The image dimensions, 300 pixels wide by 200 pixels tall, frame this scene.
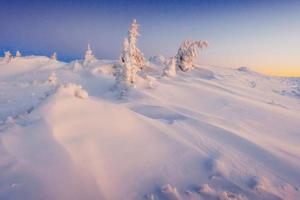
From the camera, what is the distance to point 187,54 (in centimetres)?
3294

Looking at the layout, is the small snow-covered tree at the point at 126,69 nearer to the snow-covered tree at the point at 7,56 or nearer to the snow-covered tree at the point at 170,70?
the snow-covered tree at the point at 170,70

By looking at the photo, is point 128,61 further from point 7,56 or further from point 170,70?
point 7,56

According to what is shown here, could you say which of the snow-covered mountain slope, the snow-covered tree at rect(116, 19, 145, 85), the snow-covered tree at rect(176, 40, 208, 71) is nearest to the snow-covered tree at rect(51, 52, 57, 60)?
the snow-covered tree at rect(176, 40, 208, 71)

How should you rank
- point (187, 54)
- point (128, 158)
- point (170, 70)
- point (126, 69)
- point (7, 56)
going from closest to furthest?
point (128, 158)
point (126, 69)
point (170, 70)
point (187, 54)
point (7, 56)

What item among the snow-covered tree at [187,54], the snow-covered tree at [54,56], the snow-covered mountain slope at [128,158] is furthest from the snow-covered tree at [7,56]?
the snow-covered mountain slope at [128,158]

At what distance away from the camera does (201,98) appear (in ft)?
60.8

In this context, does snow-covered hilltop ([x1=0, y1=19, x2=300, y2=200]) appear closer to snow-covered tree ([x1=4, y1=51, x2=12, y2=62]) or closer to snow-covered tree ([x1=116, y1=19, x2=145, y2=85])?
snow-covered tree ([x1=116, y1=19, x2=145, y2=85])

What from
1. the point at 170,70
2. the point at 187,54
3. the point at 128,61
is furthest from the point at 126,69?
the point at 187,54

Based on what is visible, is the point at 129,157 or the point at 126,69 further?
the point at 126,69

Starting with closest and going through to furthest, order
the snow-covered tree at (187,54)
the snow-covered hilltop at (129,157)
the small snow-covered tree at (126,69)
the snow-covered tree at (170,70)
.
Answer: the snow-covered hilltop at (129,157) < the small snow-covered tree at (126,69) < the snow-covered tree at (170,70) < the snow-covered tree at (187,54)

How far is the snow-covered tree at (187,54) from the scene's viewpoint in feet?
105

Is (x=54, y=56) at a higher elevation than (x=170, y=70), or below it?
below

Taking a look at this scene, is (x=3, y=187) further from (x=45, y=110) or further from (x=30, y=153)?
(x=45, y=110)

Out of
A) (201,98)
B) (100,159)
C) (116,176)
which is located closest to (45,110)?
(100,159)
